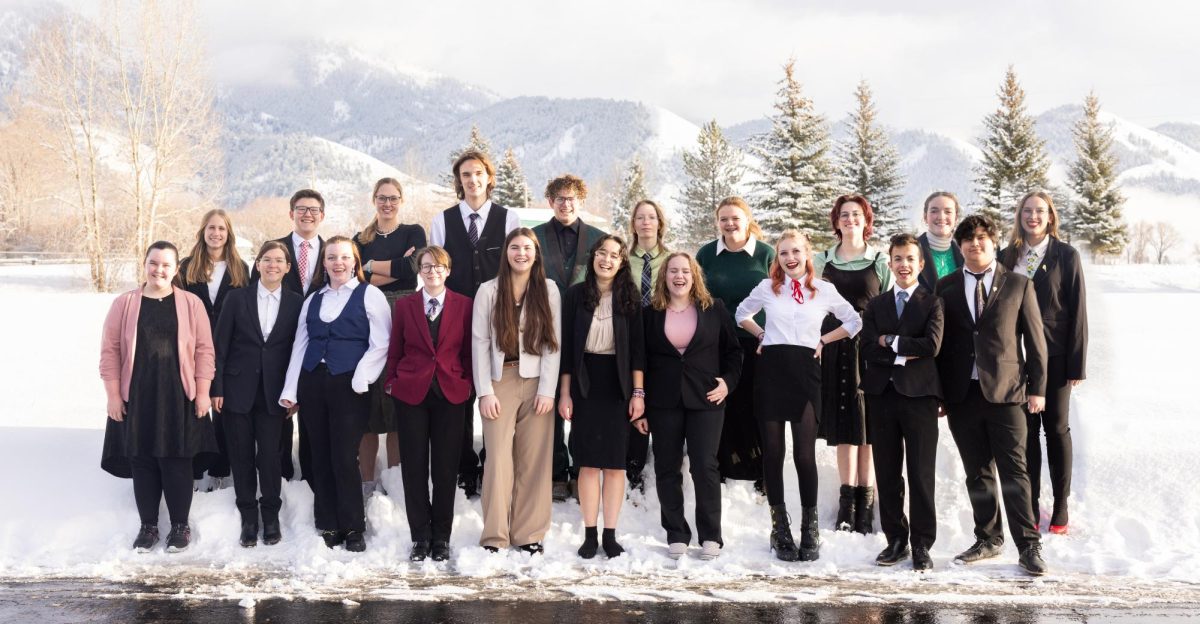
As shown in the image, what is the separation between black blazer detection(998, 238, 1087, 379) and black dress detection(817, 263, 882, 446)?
108 cm

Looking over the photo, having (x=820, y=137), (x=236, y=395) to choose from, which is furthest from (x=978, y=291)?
(x=820, y=137)

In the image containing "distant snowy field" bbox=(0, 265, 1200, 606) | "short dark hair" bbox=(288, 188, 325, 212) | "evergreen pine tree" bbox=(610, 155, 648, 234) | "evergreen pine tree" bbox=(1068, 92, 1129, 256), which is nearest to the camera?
"distant snowy field" bbox=(0, 265, 1200, 606)

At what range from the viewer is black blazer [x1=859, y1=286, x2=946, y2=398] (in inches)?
209

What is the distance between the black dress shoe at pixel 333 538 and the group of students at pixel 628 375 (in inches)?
0.7

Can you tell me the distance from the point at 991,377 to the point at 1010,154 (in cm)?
3855

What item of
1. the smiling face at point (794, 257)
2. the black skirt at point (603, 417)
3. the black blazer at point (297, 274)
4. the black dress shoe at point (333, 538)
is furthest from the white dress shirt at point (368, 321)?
the smiling face at point (794, 257)

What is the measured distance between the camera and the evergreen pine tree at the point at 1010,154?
38938 mm

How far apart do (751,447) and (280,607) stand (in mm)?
3366

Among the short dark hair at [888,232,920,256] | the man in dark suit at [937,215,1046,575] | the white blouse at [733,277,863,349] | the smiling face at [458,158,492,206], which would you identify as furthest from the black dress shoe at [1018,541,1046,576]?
the smiling face at [458,158,492,206]

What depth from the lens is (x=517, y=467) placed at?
584 centimetres

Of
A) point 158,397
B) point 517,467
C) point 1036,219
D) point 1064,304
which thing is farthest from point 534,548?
point 1036,219

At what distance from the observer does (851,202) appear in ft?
19.6

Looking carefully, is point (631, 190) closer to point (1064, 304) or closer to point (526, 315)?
point (1064, 304)

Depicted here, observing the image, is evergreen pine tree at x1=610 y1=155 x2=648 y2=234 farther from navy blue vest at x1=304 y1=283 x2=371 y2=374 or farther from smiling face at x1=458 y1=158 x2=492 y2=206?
navy blue vest at x1=304 y1=283 x2=371 y2=374
